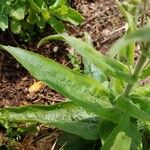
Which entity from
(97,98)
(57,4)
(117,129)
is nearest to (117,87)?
(97,98)

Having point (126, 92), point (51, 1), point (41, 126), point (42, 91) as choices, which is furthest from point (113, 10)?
point (126, 92)

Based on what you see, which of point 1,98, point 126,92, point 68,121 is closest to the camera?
point 126,92

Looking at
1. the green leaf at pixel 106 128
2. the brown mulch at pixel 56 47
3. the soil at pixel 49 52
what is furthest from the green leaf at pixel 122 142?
the brown mulch at pixel 56 47

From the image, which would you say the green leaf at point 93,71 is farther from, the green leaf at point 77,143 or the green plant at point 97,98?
the green leaf at point 77,143

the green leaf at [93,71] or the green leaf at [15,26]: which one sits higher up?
the green leaf at [15,26]

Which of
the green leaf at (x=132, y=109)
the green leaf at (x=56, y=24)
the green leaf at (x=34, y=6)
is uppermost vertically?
the green leaf at (x=34, y=6)

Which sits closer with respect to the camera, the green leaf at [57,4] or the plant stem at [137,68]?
the plant stem at [137,68]

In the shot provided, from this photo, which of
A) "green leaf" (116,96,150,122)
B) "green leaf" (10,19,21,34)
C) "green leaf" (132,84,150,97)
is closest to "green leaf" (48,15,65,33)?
"green leaf" (10,19,21,34)

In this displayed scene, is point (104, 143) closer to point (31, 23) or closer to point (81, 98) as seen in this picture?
point (81, 98)
